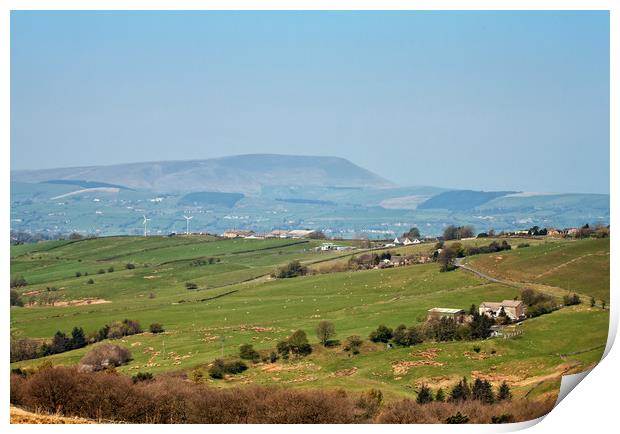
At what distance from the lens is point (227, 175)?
5517 inches

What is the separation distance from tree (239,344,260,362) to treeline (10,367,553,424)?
6.99 metres

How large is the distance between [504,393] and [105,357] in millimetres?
12338

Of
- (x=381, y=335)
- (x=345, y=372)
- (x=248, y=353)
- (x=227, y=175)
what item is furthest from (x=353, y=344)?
(x=227, y=175)

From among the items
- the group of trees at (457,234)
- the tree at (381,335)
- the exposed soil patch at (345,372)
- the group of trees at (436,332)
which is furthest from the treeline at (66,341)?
the group of trees at (457,234)

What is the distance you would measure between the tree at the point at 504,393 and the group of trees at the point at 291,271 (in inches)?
986

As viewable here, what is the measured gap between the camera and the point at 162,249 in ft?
218

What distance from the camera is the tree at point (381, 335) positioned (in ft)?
97.7

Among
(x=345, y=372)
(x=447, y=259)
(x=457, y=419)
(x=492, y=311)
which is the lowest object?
(x=345, y=372)

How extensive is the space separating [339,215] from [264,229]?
9.31 metres

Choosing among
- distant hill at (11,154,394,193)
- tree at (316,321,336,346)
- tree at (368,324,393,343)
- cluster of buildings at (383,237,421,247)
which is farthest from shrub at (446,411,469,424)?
distant hill at (11,154,394,193)

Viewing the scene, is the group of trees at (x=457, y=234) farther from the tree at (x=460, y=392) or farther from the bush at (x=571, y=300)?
the tree at (x=460, y=392)

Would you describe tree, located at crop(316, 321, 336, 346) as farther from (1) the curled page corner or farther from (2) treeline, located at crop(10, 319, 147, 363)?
(1) the curled page corner

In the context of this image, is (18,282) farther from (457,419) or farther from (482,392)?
(457,419)
